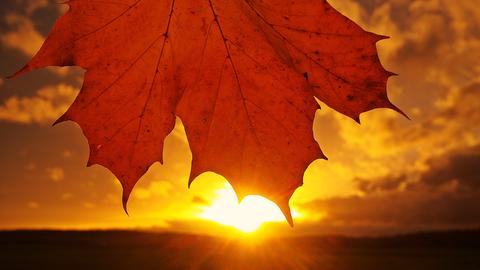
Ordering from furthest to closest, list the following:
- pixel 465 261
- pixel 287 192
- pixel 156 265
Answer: pixel 465 261 → pixel 156 265 → pixel 287 192

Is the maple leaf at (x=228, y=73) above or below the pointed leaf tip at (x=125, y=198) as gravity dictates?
above

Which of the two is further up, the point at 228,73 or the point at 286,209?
the point at 228,73

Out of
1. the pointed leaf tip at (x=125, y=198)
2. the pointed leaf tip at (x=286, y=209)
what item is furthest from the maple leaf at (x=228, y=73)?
the pointed leaf tip at (x=125, y=198)

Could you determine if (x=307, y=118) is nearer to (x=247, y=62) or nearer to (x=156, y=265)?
(x=247, y=62)

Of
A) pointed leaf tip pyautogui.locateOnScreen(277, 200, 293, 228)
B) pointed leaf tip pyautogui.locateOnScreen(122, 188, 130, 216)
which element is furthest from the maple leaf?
pointed leaf tip pyautogui.locateOnScreen(122, 188, 130, 216)

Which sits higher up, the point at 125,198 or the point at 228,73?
the point at 228,73

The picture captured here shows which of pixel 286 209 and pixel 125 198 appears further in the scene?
pixel 125 198

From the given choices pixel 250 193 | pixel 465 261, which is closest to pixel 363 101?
pixel 250 193

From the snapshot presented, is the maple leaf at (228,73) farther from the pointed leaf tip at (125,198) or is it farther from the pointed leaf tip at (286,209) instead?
the pointed leaf tip at (125,198)
